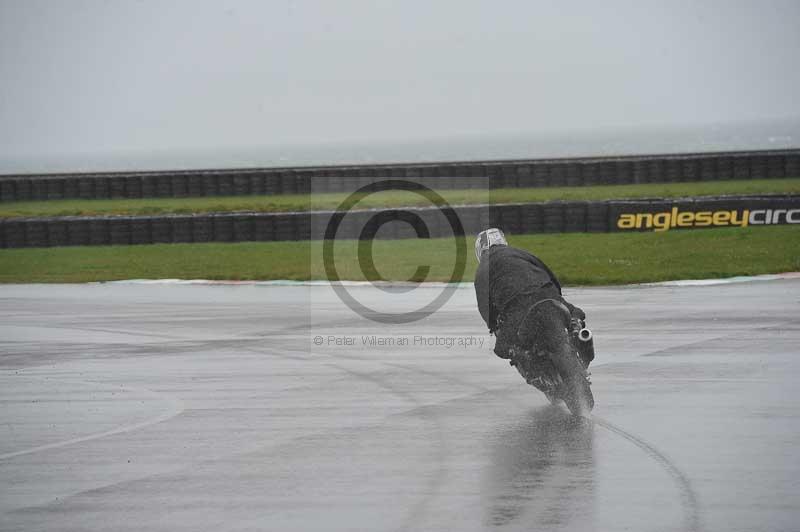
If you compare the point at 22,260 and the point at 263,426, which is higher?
the point at 263,426

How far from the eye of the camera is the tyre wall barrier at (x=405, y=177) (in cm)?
3281

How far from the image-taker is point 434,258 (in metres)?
21.4

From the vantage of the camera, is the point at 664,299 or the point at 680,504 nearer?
the point at 680,504

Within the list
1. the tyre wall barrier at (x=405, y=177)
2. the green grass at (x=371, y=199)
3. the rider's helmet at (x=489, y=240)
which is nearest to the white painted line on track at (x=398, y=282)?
the rider's helmet at (x=489, y=240)

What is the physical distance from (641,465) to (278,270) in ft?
45.4

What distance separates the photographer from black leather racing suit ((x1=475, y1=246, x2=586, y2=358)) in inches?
360

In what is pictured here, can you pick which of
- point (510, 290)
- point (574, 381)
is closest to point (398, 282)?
point (510, 290)

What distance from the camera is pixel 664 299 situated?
612 inches

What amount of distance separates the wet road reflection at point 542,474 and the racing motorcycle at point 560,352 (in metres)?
0.19

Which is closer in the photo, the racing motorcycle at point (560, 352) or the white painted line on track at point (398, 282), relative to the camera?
the racing motorcycle at point (560, 352)

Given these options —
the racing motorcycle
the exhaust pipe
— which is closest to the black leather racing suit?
the racing motorcycle

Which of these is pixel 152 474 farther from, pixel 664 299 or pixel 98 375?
pixel 664 299

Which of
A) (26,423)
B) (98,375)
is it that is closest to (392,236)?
(98,375)

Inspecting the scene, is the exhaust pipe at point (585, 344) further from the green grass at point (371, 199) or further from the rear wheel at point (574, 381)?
the green grass at point (371, 199)
